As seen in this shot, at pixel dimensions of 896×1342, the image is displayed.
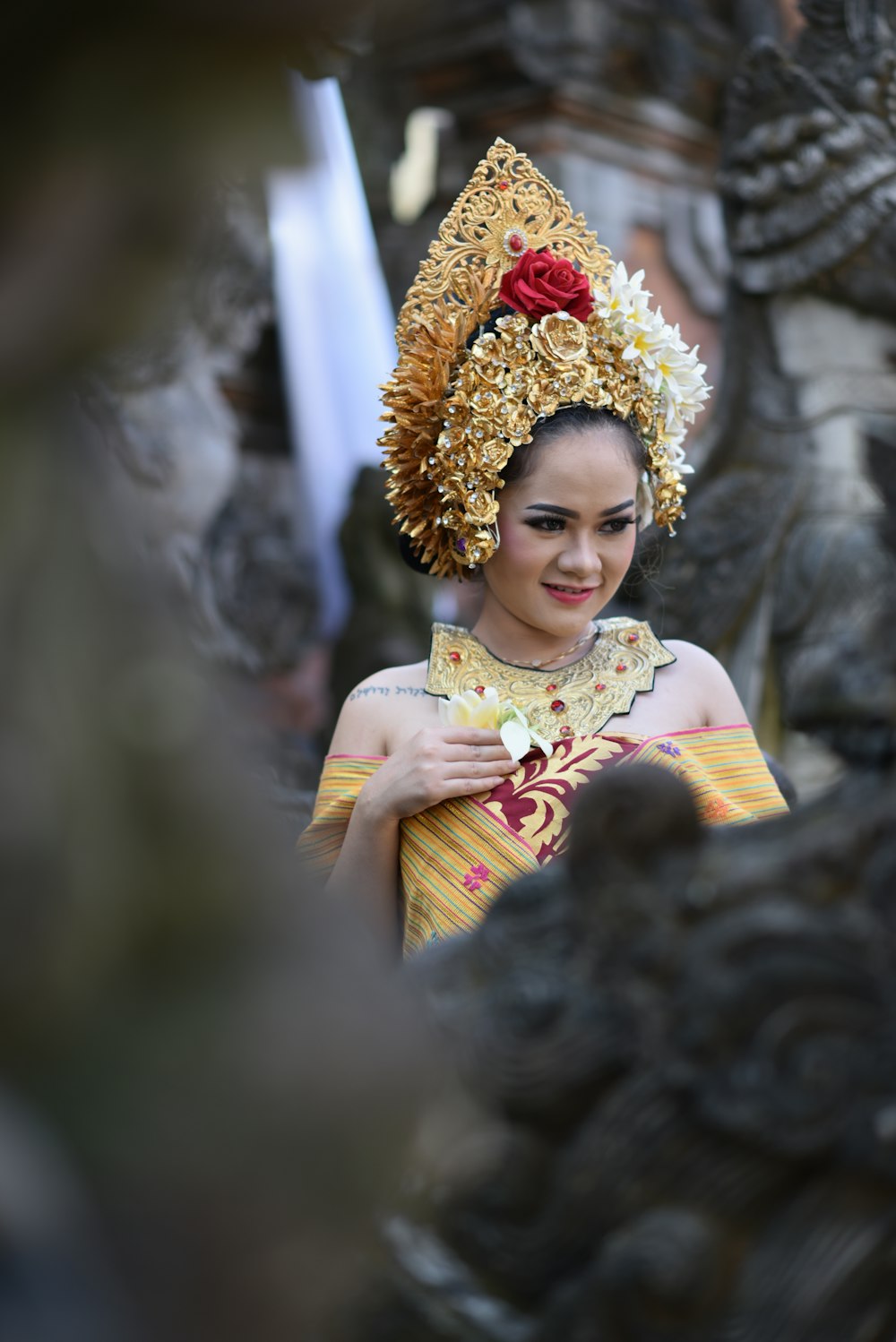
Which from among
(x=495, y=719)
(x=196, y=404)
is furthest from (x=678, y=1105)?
(x=196, y=404)

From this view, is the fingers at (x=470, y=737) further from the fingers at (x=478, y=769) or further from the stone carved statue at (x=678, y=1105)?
the stone carved statue at (x=678, y=1105)

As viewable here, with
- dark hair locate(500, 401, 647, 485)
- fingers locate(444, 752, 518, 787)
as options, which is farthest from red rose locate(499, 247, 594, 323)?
fingers locate(444, 752, 518, 787)

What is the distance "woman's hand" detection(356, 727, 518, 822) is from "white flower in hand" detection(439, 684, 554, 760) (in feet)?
0.08

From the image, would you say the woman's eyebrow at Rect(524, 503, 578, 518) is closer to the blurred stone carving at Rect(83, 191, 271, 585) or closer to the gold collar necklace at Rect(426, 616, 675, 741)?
the gold collar necklace at Rect(426, 616, 675, 741)

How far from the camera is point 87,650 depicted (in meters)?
1.12

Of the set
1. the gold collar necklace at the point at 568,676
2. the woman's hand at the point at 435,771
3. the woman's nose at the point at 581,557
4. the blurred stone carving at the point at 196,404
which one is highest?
the blurred stone carving at the point at 196,404

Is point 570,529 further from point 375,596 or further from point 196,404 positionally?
point 196,404

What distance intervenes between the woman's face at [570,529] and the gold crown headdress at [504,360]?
2.2 inches

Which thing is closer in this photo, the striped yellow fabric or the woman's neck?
the striped yellow fabric

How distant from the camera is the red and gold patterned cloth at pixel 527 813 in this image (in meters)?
2.48

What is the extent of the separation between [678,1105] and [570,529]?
144 cm

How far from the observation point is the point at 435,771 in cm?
247

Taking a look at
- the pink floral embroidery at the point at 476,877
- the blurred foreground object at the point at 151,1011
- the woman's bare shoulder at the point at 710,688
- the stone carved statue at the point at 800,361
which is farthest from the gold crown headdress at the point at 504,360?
the stone carved statue at the point at 800,361

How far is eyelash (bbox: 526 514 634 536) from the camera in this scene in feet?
8.44
